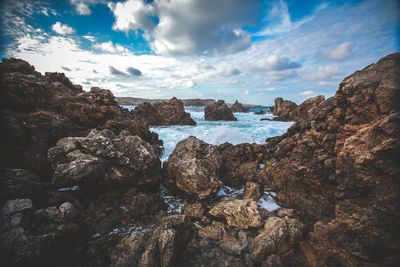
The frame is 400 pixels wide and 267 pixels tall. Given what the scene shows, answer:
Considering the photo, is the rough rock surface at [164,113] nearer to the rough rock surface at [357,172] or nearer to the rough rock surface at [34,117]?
the rough rock surface at [34,117]

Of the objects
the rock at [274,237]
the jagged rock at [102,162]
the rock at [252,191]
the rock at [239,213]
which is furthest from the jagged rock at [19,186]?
the rock at [252,191]

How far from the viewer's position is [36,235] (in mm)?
3119

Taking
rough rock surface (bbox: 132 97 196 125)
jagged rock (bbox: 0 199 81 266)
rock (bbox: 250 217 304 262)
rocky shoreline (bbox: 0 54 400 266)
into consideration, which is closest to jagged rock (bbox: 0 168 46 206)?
rocky shoreline (bbox: 0 54 400 266)

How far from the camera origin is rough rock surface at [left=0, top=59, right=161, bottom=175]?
524cm

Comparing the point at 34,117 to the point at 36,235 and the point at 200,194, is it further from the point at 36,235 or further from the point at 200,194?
the point at 200,194

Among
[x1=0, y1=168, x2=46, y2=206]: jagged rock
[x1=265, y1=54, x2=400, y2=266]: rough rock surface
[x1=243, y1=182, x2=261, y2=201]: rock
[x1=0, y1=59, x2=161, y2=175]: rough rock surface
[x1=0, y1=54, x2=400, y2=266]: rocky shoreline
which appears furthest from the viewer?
[x1=243, y1=182, x2=261, y2=201]: rock

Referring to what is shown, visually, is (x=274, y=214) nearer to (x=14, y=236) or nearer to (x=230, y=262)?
(x=230, y=262)

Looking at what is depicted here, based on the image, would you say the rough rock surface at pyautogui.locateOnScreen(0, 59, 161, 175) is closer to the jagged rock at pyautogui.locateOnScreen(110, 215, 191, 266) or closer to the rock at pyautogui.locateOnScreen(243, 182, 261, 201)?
the jagged rock at pyautogui.locateOnScreen(110, 215, 191, 266)

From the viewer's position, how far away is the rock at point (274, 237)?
11.3 ft

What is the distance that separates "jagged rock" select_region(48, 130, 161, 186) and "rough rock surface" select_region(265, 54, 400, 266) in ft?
17.3

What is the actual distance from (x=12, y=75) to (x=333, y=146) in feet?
38.2

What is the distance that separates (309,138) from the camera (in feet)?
16.8

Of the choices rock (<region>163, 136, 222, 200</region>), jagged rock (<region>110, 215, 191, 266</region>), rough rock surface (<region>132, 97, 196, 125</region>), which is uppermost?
rough rock surface (<region>132, 97, 196, 125</region>)

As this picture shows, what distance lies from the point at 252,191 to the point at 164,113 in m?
19.6
